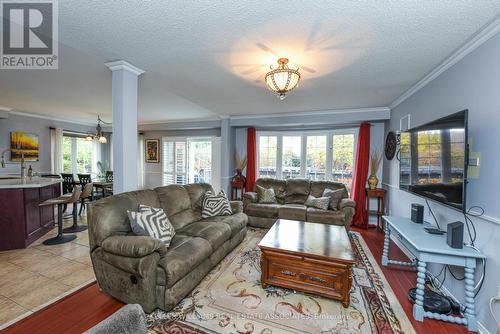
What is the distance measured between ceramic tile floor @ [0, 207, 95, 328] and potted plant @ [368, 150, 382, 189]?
471 centimetres

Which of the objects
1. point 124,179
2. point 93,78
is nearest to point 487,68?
point 124,179

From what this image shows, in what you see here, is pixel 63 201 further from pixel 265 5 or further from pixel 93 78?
pixel 265 5

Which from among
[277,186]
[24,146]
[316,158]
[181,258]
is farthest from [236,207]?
[24,146]

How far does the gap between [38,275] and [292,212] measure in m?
3.52

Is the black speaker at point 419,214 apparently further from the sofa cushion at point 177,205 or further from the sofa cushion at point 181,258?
the sofa cushion at point 177,205

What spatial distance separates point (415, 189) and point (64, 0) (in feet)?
12.2

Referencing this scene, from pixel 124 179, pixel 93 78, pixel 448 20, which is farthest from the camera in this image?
pixel 93 78

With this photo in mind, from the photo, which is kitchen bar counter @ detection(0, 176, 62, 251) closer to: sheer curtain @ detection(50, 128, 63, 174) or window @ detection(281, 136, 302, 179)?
sheer curtain @ detection(50, 128, 63, 174)

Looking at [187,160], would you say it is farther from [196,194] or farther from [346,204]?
[346,204]

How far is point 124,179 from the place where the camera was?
2496mm

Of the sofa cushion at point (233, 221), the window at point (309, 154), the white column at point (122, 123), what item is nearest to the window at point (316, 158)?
the window at point (309, 154)

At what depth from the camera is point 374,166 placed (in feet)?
14.7

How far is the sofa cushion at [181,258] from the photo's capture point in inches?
70.4

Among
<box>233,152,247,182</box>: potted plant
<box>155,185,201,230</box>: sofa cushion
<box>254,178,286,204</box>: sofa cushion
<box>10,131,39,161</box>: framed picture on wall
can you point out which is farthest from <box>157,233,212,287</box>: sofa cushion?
<box>10,131,39,161</box>: framed picture on wall
